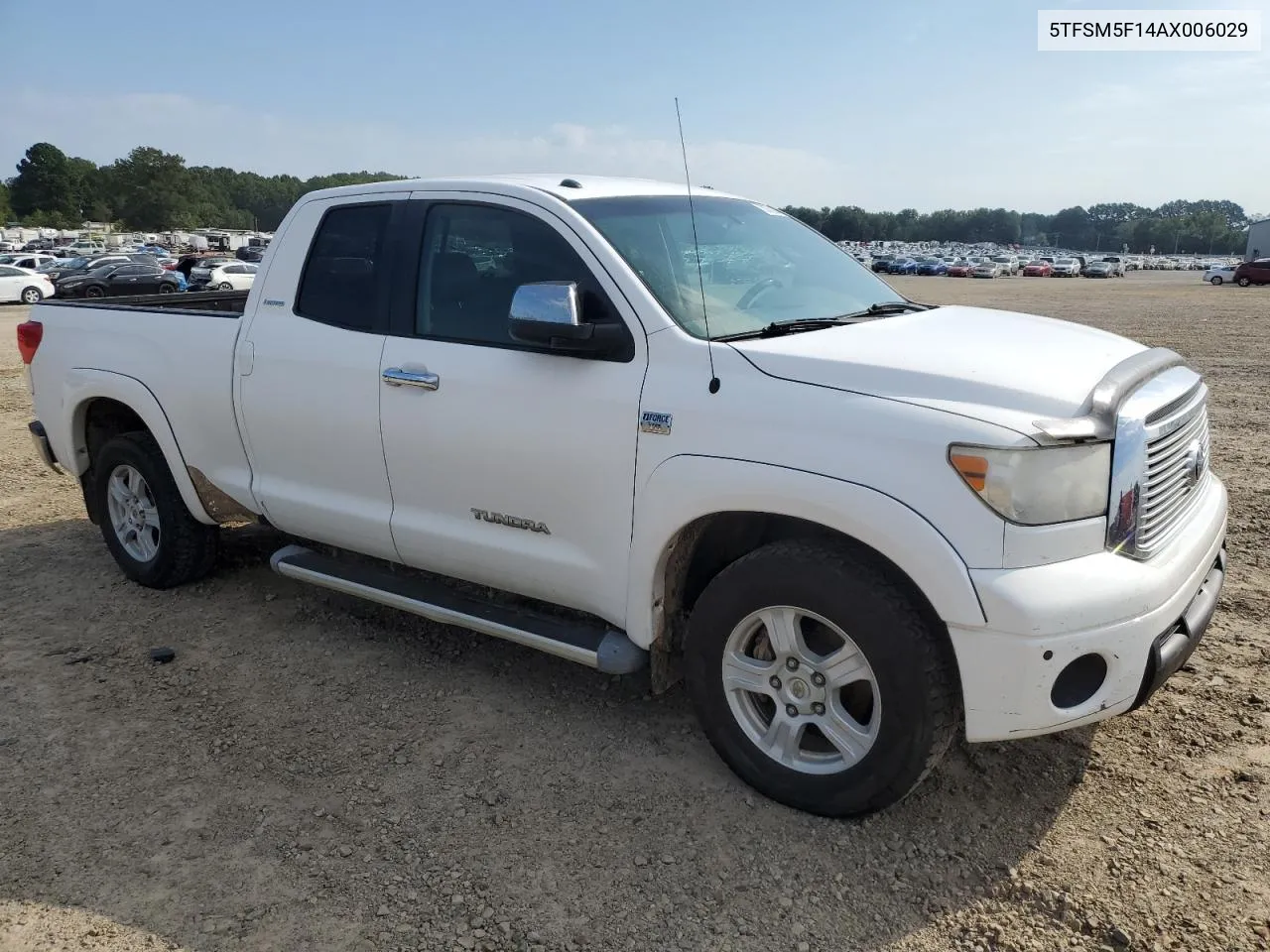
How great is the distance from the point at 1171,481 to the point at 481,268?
2511 millimetres

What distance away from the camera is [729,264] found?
3.76 meters

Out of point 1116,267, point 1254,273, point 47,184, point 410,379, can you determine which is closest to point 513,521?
point 410,379

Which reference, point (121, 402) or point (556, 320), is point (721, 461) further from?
point (121, 402)

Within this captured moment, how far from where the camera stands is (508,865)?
2955mm

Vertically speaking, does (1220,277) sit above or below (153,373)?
above

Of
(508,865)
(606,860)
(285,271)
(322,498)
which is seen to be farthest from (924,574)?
(285,271)

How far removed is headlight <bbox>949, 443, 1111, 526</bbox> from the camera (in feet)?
8.58

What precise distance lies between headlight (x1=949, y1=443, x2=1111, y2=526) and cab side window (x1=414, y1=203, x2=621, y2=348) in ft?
4.75

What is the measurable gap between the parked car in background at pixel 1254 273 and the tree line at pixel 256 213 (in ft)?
216

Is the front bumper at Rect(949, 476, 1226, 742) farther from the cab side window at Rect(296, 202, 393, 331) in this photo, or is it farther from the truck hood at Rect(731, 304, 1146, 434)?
the cab side window at Rect(296, 202, 393, 331)

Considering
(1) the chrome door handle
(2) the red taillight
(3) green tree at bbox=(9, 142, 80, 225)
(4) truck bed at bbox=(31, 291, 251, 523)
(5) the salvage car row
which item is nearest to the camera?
(1) the chrome door handle

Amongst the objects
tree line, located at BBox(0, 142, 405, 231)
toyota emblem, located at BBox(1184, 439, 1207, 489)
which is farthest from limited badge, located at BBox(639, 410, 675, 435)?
tree line, located at BBox(0, 142, 405, 231)

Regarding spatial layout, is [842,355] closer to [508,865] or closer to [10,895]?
[508,865]

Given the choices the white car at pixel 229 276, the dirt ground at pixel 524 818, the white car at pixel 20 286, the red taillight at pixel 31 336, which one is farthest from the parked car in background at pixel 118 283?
the dirt ground at pixel 524 818
